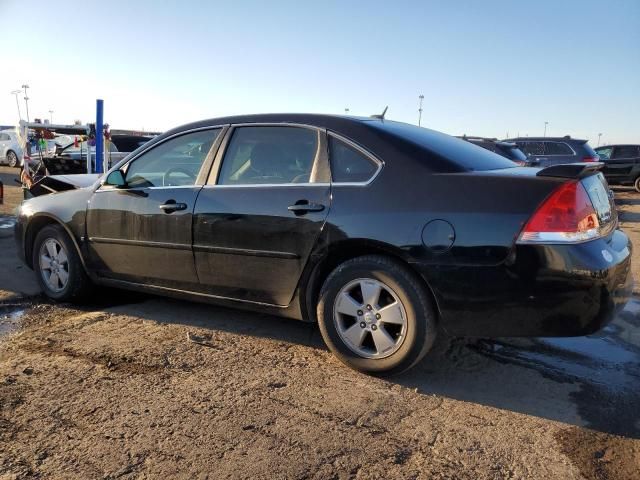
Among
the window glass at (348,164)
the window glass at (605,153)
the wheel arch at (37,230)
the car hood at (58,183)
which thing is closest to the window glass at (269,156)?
the window glass at (348,164)

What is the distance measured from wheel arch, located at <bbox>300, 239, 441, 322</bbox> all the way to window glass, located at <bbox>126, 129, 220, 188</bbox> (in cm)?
124

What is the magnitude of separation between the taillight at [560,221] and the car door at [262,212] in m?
1.20

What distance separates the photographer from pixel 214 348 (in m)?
3.78

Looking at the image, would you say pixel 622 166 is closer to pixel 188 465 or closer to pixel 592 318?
pixel 592 318

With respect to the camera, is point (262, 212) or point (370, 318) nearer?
point (370, 318)

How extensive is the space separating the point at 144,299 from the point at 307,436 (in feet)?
9.07

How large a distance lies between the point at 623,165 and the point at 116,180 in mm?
19492

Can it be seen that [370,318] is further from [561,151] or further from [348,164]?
[561,151]

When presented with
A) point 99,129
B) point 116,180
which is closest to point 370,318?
point 116,180

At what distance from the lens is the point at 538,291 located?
9.37 feet

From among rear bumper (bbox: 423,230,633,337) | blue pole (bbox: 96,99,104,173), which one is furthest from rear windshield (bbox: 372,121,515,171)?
blue pole (bbox: 96,99,104,173)

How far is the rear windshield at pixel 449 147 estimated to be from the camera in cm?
341

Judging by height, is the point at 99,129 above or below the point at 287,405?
above

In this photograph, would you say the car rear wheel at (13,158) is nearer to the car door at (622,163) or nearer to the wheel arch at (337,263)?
the car door at (622,163)
